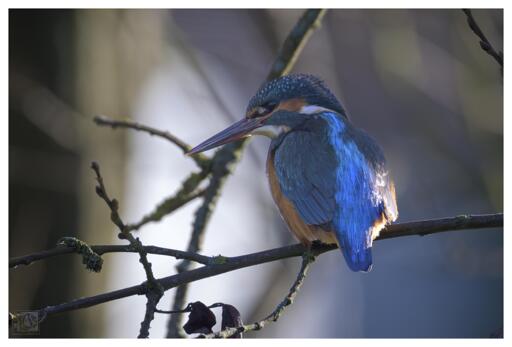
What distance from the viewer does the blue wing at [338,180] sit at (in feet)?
7.72

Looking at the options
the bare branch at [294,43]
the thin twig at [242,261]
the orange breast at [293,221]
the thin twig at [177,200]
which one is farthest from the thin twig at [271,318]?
the bare branch at [294,43]

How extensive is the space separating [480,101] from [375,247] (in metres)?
2.08

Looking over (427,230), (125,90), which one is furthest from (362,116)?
(427,230)

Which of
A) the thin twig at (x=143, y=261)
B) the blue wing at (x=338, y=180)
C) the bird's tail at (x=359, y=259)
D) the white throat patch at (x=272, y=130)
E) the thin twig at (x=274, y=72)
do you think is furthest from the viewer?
the thin twig at (x=274, y=72)

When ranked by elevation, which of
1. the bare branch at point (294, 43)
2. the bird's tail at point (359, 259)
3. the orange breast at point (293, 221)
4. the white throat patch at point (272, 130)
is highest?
the bare branch at point (294, 43)

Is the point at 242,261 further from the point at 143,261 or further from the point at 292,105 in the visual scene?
the point at 292,105

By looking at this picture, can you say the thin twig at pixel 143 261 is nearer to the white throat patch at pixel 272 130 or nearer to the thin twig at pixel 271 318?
the thin twig at pixel 271 318

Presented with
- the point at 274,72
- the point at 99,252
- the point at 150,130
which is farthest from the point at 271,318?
the point at 274,72

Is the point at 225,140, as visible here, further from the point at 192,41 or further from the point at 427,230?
the point at 192,41

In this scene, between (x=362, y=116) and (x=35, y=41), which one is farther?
(x=362, y=116)

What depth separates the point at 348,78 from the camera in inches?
270

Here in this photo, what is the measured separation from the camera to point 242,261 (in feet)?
→ 6.55

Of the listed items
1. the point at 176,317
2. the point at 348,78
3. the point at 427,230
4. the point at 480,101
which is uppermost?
the point at 348,78

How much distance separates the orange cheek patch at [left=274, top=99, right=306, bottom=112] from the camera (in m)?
2.94
